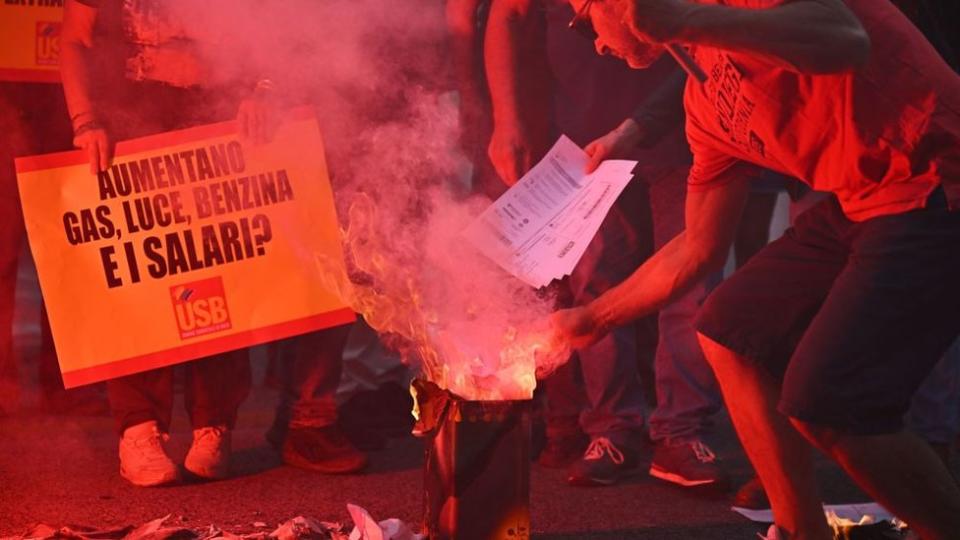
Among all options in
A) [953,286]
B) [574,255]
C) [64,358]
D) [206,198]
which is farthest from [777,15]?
[64,358]

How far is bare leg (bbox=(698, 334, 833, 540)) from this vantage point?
147 inches

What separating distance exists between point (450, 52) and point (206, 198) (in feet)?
3.44

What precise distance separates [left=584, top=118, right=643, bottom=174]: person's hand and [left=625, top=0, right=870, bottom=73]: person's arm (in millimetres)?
1551

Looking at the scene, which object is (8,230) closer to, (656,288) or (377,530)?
(377,530)

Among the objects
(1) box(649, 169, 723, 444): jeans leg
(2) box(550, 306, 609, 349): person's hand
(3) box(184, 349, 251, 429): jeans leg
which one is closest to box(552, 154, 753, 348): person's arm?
(2) box(550, 306, 609, 349): person's hand

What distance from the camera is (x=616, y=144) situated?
484 cm

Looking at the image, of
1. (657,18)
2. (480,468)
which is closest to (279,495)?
(480,468)

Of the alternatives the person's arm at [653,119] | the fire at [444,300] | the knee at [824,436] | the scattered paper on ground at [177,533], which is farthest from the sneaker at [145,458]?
the knee at [824,436]

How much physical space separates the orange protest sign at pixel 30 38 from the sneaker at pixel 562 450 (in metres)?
2.29

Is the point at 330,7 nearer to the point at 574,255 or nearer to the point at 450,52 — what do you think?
the point at 450,52

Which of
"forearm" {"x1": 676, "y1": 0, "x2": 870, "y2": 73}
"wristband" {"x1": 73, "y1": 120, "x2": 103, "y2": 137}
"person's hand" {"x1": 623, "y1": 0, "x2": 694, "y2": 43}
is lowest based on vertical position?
"forearm" {"x1": 676, "y1": 0, "x2": 870, "y2": 73}

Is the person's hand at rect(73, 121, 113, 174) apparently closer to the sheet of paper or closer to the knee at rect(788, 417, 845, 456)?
the sheet of paper

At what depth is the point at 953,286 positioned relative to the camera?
328cm

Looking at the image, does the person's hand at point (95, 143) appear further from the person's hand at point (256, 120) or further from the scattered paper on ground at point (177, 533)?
the scattered paper on ground at point (177, 533)
